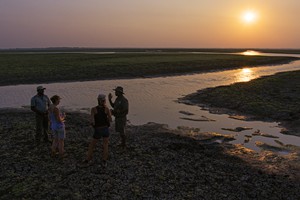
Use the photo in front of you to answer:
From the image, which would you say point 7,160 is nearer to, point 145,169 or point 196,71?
point 145,169

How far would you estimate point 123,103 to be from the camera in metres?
12.7

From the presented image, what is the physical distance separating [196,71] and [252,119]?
1582 inches

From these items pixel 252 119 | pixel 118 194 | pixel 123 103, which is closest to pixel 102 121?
pixel 123 103

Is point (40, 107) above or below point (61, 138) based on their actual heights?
above

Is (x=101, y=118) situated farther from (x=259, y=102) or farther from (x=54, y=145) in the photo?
(x=259, y=102)

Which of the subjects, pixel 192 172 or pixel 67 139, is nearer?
pixel 192 172

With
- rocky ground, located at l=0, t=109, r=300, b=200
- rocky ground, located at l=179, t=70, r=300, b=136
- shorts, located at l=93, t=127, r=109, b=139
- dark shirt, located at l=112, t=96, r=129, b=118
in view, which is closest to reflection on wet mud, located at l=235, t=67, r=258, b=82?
rocky ground, located at l=179, t=70, r=300, b=136

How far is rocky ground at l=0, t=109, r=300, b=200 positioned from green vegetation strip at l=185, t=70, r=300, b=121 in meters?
7.64

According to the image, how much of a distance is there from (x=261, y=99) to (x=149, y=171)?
57.9ft

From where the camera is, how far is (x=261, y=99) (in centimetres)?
2583

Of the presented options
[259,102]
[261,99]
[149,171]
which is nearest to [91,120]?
[149,171]

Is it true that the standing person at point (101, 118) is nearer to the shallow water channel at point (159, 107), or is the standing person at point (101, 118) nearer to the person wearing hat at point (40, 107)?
the person wearing hat at point (40, 107)

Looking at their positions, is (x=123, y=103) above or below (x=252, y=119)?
above

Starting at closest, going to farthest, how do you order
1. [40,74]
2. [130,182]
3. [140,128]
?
[130,182]
[140,128]
[40,74]
